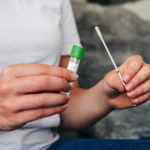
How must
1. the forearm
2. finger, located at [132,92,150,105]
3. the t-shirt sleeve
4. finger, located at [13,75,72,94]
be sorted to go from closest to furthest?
finger, located at [13,75,72,94]
finger, located at [132,92,150,105]
the forearm
the t-shirt sleeve

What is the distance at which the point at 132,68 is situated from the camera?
0.36m

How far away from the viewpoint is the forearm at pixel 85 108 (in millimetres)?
485

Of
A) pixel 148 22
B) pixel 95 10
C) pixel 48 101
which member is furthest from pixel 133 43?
pixel 48 101

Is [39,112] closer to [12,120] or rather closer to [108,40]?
[12,120]

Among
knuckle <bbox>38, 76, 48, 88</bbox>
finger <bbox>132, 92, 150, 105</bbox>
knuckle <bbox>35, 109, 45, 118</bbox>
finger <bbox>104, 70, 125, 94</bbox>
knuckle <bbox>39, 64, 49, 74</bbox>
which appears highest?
knuckle <bbox>39, 64, 49, 74</bbox>

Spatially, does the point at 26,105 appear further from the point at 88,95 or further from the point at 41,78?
the point at 88,95

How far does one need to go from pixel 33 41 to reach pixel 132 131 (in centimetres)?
51

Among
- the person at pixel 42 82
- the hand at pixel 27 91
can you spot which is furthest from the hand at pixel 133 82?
the hand at pixel 27 91

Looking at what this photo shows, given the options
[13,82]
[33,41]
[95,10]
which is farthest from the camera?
[95,10]

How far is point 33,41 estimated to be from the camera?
457 mm

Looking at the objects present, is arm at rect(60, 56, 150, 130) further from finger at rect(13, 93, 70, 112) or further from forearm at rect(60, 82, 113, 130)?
finger at rect(13, 93, 70, 112)

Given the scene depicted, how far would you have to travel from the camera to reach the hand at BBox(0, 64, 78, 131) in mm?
278

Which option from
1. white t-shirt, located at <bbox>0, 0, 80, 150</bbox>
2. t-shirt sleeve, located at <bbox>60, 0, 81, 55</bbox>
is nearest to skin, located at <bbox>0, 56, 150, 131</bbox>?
white t-shirt, located at <bbox>0, 0, 80, 150</bbox>

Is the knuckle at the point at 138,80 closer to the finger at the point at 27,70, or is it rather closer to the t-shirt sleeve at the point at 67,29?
the finger at the point at 27,70
